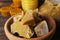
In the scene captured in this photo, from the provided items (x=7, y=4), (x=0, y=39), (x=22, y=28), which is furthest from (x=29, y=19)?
(x=7, y=4)

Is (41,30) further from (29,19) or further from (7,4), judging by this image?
(7,4)

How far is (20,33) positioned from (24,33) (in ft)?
0.05

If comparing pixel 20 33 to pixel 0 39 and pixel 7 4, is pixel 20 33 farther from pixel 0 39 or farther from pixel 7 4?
pixel 7 4

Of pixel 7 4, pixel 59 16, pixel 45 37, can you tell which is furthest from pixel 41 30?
pixel 7 4

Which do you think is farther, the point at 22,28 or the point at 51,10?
the point at 51,10

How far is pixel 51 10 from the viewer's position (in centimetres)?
59

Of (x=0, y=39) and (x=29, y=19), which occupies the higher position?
(x=29, y=19)

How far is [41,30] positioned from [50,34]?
→ 1.2 inches

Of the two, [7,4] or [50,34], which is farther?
[7,4]

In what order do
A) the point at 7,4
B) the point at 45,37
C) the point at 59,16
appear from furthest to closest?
the point at 7,4, the point at 59,16, the point at 45,37

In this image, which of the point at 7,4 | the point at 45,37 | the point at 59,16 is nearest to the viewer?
the point at 45,37

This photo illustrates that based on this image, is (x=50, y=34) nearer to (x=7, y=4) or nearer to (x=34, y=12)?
(x=34, y=12)

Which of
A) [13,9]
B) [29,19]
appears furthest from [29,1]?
[29,19]

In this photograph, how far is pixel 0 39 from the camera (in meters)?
0.53
